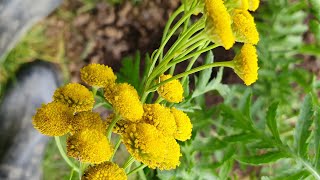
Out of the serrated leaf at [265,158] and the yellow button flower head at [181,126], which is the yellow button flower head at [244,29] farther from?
the serrated leaf at [265,158]

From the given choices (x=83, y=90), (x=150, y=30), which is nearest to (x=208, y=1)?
(x=83, y=90)

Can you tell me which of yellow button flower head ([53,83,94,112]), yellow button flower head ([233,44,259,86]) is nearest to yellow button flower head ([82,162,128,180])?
yellow button flower head ([53,83,94,112])

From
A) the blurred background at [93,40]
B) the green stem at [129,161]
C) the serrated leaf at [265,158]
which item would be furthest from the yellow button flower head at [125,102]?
the blurred background at [93,40]

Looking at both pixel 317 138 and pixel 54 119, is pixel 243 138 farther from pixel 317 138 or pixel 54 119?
pixel 54 119

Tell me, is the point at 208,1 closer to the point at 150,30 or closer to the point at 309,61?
the point at 150,30

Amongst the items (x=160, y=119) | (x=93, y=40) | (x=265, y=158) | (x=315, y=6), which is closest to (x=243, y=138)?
(x=265, y=158)
